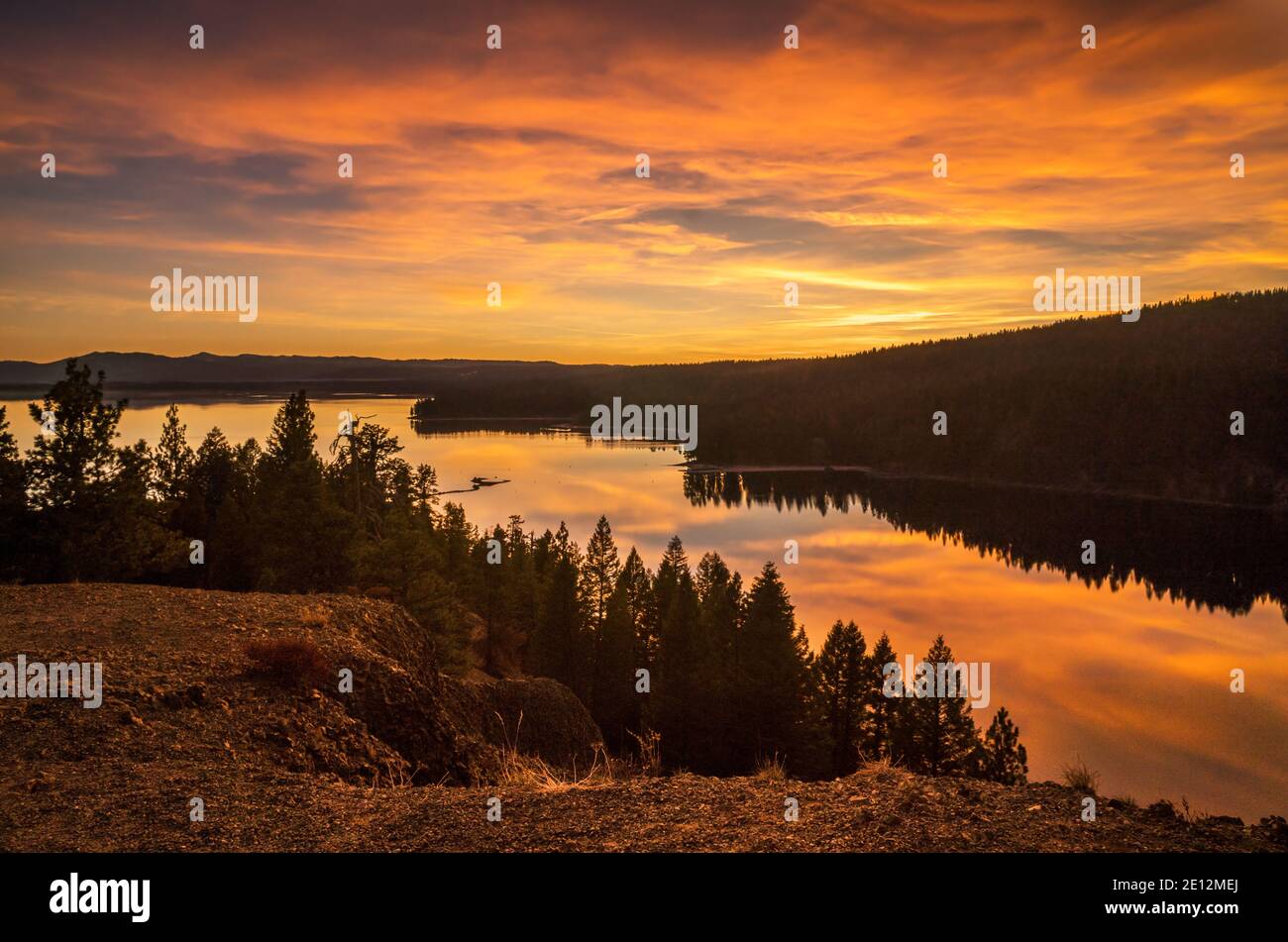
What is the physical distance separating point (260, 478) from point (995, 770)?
4052 centimetres

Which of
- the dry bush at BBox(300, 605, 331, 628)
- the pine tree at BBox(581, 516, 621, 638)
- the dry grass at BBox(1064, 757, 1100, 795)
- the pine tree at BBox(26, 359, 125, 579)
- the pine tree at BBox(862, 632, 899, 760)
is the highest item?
the pine tree at BBox(26, 359, 125, 579)

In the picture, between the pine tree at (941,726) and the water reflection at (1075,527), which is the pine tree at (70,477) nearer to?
the pine tree at (941,726)

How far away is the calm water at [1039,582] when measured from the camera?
40000mm

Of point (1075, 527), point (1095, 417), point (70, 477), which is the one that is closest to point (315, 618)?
point (70, 477)

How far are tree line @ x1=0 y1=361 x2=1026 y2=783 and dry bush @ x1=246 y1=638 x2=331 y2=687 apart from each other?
1431 centimetres

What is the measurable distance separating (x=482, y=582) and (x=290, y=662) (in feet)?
132

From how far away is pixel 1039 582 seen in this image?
259ft

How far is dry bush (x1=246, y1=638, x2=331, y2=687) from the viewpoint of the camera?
1137cm

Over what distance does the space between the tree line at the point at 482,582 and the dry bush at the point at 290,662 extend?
1431 centimetres

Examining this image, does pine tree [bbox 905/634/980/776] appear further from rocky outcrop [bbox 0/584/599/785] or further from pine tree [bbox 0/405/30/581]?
pine tree [bbox 0/405/30/581]

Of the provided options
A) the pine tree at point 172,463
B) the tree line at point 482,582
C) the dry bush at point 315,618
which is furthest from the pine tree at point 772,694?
the pine tree at point 172,463

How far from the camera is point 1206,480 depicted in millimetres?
122312

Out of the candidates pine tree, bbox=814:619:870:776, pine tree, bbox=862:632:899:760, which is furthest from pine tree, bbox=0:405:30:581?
pine tree, bbox=862:632:899:760
